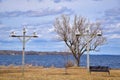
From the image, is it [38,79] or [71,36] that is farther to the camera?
[71,36]

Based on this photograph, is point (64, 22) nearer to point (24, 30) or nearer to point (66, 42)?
point (66, 42)

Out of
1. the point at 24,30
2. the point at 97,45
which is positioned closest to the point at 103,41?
the point at 97,45

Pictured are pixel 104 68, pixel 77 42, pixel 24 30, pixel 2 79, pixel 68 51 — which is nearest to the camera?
pixel 2 79

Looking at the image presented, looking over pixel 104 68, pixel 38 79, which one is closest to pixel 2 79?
pixel 38 79

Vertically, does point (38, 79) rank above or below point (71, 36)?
below

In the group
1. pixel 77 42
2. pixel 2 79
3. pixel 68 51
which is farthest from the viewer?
pixel 68 51

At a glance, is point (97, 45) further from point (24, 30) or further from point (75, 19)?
point (24, 30)

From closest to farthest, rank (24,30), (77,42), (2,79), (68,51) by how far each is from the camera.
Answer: (2,79) → (24,30) → (77,42) → (68,51)

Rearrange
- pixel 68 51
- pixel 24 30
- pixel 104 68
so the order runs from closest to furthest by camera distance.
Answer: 1. pixel 24 30
2. pixel 104 68
3. pixel 68 51

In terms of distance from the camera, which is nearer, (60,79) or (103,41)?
(60,79)

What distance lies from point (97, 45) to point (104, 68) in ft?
64.7

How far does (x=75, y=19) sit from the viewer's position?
62375 millimetres

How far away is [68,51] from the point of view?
63812 mm

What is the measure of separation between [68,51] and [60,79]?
103 feet
